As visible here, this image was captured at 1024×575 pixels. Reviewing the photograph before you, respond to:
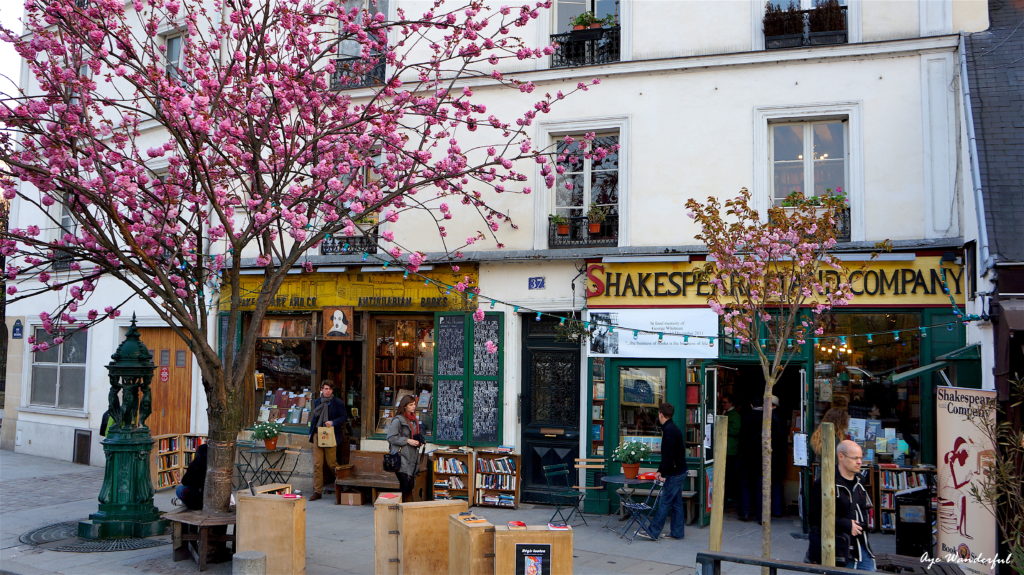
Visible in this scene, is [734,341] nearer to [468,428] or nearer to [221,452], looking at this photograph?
[468,428]

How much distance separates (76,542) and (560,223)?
753 cm

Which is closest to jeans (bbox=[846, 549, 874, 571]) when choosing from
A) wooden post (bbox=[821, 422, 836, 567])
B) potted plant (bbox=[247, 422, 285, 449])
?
wooden post (bbox=[821, 422, 836, 567])

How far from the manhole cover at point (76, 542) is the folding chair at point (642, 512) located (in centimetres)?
556

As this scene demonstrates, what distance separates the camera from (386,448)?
13383mm

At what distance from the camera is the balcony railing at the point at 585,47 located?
12531mm

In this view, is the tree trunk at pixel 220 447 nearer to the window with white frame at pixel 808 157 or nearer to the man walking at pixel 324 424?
the man walking at pixel 324 424

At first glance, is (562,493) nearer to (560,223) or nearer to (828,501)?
(560,223)

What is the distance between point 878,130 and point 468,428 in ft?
23.3

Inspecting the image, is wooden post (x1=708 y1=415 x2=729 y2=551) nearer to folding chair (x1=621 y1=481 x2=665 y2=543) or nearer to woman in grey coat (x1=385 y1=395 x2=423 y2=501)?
folding chair (x1=621 y1=481 x2=665 y2=543)

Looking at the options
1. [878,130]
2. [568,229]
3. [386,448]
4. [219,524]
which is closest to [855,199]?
[878,130]

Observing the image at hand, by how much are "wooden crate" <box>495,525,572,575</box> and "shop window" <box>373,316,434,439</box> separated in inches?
268

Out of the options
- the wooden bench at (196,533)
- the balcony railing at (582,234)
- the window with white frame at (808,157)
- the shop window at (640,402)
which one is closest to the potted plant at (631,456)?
the shop window at (640,402)

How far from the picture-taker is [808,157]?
11516 mm

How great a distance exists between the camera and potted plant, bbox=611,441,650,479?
429 inches
